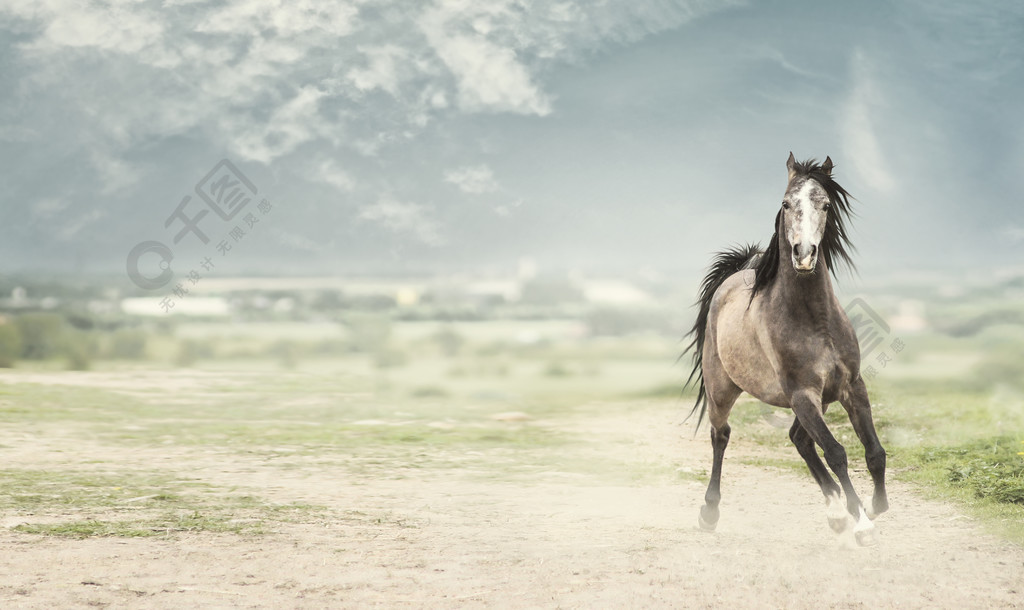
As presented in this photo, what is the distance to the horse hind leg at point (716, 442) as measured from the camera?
776 cm

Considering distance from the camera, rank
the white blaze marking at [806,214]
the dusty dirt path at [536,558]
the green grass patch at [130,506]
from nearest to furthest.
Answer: the dusty dirt path at [536,558], the white blaze marking at [806,214], the green grass patch at [130,506]

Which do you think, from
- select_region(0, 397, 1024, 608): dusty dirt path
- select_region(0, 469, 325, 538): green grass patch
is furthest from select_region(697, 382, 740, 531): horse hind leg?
select_region(0, 469, 325, 538): green grass patch

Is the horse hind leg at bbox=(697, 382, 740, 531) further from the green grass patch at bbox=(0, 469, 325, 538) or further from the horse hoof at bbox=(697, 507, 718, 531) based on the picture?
the green grass patch at bbox=(0, 469, 325, 538)

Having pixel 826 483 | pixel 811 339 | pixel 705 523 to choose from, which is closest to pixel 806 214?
pixel 811 339

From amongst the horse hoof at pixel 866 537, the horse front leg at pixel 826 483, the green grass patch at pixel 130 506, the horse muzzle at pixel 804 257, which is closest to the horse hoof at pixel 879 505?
the horse front leg at pixel 826 483

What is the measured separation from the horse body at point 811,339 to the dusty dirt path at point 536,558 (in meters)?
0.63

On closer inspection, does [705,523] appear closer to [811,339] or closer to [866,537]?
[866,537]

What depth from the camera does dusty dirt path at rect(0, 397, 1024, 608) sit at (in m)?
5.84

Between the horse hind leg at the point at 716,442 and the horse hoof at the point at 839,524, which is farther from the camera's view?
the horse hind leg at the point at 716,442

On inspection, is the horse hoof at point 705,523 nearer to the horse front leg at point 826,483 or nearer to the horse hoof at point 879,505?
the horse front leg at point 826,483

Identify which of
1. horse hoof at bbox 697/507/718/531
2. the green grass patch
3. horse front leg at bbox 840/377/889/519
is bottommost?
the green grass patch

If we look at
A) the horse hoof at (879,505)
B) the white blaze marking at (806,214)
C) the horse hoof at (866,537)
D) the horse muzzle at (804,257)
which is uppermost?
the white blaze marking at (806,214)

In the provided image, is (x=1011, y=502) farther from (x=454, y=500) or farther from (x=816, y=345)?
(x=454, y=500)

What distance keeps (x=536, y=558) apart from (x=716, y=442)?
2.26m
